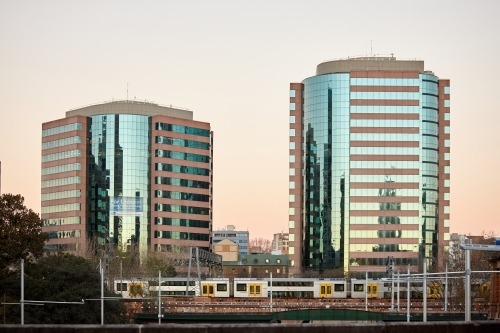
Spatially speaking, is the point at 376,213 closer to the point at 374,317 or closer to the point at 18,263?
the point at 374,317

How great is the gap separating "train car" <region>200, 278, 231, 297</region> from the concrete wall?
9082 centimetres

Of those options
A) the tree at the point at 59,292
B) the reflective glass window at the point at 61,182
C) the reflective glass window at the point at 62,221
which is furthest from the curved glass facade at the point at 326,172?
the tree at the point at 59,292

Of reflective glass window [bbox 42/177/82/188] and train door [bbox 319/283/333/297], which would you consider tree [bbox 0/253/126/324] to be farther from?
reflective glass window [bbox 42/177/82/188]

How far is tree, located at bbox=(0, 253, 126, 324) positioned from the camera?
64.3m

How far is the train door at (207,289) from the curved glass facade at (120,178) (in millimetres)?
64228

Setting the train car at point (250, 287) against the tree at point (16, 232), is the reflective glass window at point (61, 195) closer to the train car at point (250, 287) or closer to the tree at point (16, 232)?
the train car at point (250, 287)

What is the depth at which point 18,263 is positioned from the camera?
66.4m

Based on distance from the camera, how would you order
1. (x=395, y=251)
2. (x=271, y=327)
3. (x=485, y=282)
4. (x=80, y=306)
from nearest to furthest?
(x=271, y=327)
(x=80, y=306)
(x=485, y=282)
(x=395, y=251)

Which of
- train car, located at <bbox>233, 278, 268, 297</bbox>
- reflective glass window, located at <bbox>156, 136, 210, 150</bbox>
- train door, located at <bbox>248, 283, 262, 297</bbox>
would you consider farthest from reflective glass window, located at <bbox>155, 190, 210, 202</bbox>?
train door, located at <bbox>248, 283, 262, 297</bbox>

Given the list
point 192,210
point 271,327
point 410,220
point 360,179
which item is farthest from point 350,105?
point 271,327

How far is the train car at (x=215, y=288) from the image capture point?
108 meters

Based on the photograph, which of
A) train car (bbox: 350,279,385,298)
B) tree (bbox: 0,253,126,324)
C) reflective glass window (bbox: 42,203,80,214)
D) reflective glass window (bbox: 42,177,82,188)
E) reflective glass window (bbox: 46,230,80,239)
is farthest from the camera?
reflective glass window (bbox: 42,177,82,188)

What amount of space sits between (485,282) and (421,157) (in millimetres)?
Result: 61217

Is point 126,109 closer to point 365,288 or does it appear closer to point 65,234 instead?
point 65,234
